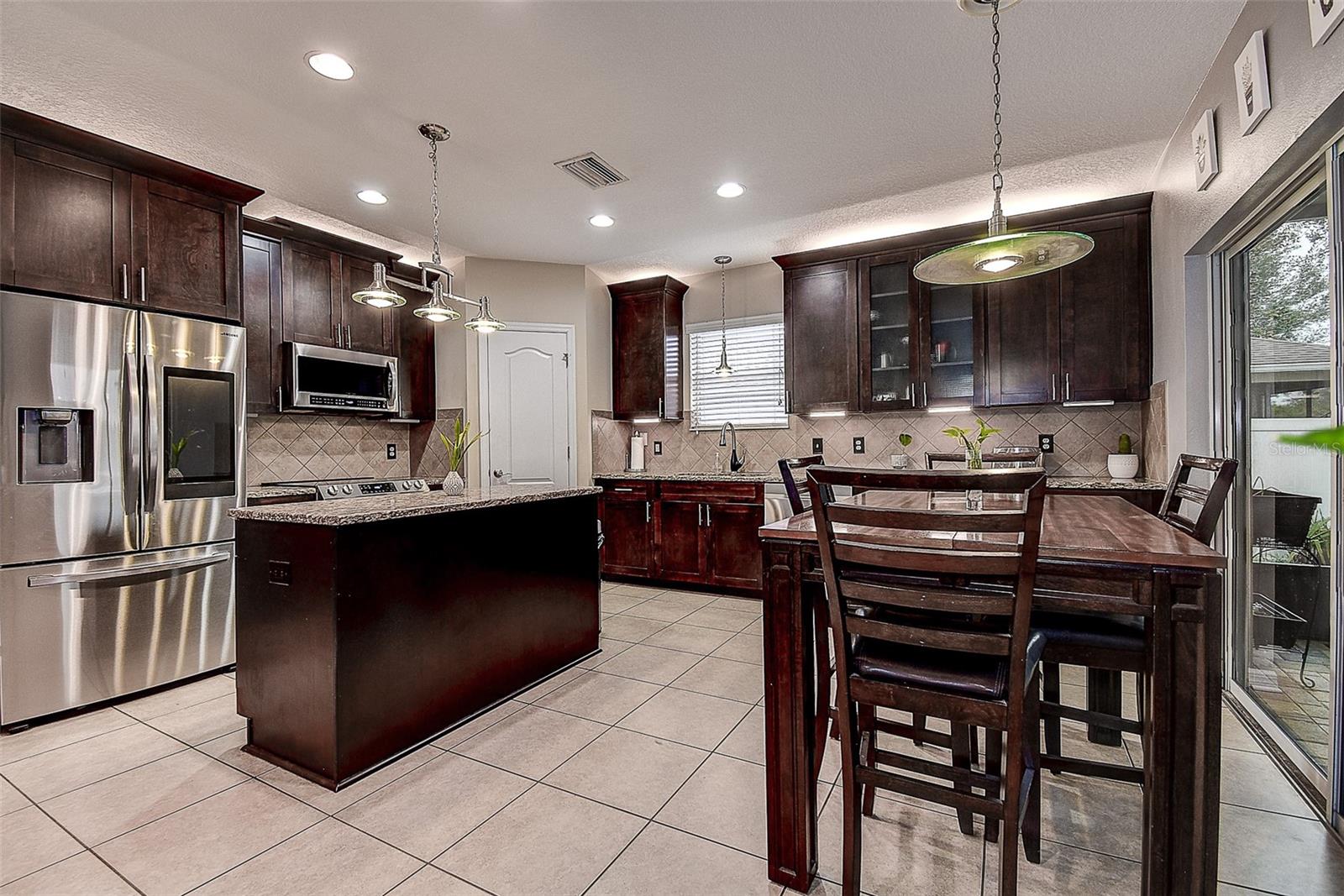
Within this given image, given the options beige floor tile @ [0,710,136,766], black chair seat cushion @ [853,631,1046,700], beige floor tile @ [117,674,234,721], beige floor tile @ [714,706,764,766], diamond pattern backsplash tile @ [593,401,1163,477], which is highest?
diamond pattern backsplash tile @ [593,401,1163,477]

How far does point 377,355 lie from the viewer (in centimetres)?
459

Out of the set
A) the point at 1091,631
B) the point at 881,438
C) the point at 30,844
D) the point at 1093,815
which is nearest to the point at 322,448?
the point at 30,844

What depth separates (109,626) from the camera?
272 cm

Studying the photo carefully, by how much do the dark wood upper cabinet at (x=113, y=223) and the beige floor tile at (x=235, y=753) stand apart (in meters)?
2.10

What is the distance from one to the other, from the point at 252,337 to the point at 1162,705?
15.6 feet

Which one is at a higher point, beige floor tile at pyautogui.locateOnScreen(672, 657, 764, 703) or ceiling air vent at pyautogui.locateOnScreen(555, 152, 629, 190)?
ceiling air vent at pyautogui.locateOnScreen(555, 152, 629, 190)

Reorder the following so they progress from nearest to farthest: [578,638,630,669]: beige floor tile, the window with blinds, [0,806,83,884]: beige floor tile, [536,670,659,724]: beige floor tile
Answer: [0,806,83,884]: beige floor tile
[536,670,659,724]: beige floor tile
[578,638,630,669]: beige floor tile
the window with blinds

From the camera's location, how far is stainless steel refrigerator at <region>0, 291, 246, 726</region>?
249 cm

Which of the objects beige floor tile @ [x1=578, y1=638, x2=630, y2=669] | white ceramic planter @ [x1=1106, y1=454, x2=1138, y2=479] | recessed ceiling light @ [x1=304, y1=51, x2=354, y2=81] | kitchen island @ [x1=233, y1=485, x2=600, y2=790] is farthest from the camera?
white ceramic planter @ [x1=1106, y1=454, x2=1138, y2=479]

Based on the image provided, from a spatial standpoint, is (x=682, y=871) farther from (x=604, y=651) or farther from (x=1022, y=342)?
(x=1022, y=342)

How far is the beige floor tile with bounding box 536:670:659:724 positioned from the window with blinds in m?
2.85

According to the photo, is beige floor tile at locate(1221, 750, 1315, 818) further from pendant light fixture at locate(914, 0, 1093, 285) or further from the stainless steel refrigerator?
the stainless steel refrigerator

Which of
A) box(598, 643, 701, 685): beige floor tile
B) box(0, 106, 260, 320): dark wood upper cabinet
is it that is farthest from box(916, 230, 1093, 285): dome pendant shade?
box(0, 106, 260, 320): dark wood upper cabinet

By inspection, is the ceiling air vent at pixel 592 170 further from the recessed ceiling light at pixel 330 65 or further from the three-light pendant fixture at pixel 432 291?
the recessed ceiling light at pixel 330 65
